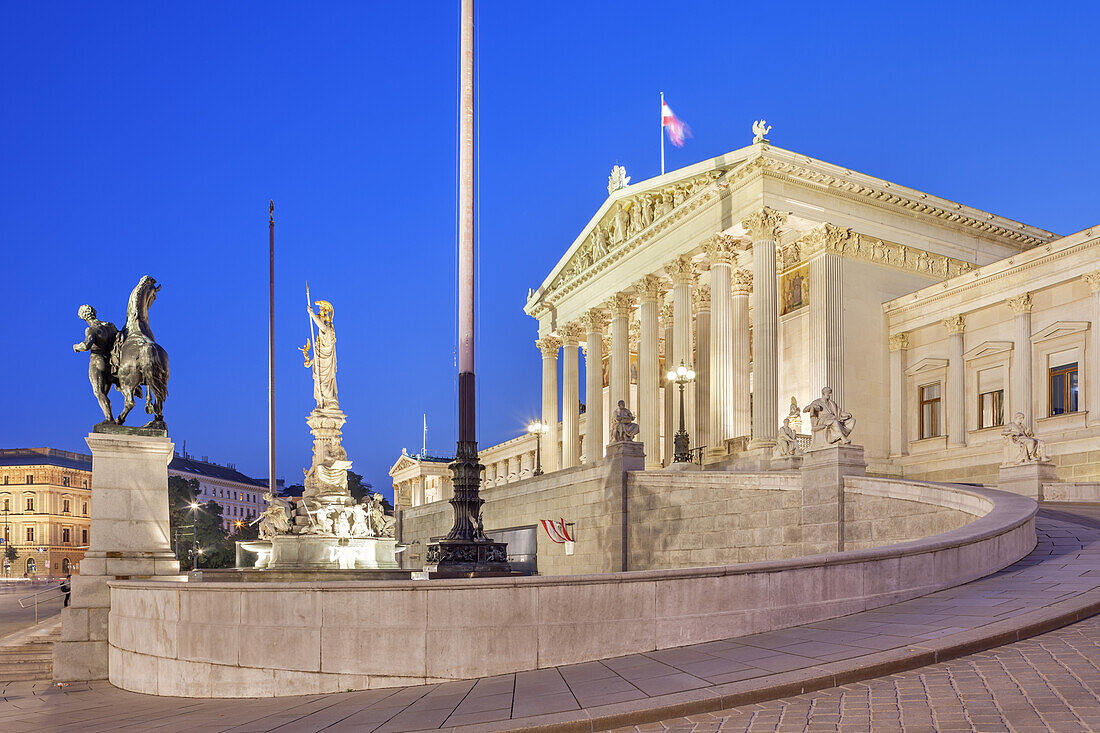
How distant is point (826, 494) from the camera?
74.5ft

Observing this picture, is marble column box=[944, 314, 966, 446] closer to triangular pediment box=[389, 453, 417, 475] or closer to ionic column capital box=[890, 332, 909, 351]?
ionic column capital box=[890, 332, 909, 351]

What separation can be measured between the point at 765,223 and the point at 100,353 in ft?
93.2

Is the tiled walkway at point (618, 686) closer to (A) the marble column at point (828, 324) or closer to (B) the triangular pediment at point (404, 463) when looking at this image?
(A) the marble column at point (828, 324)

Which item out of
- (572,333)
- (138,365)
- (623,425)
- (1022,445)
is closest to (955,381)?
(1022,445)

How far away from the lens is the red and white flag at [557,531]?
33125 mm

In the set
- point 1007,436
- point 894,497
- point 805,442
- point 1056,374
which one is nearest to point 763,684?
point 894,497

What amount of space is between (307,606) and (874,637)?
5955 mm

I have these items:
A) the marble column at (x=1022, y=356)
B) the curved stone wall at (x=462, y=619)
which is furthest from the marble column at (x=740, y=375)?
the curved stone wall at (x=462, y=619)

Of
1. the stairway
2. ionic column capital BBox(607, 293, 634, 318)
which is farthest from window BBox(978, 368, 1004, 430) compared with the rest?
the stairway

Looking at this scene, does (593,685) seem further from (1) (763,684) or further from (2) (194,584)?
(2) (194,584)

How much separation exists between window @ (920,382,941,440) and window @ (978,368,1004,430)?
212 centimetres

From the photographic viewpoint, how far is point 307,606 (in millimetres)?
9883

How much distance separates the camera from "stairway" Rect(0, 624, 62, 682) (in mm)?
14422

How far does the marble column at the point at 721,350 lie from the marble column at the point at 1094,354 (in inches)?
498
